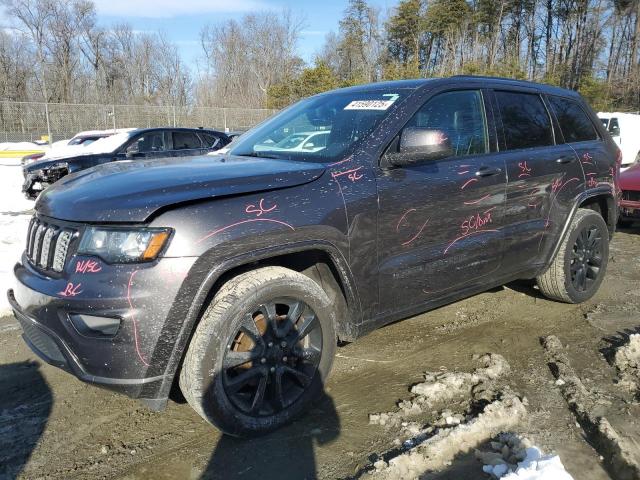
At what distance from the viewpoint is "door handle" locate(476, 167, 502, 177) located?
3.59m

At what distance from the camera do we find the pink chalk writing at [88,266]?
7.80 ft

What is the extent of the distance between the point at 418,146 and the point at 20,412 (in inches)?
109

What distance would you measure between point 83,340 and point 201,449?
0.83 m

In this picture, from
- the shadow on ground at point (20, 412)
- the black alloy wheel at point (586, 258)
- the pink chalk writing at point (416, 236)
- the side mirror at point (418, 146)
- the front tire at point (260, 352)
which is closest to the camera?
the front tire at point (260, 352)

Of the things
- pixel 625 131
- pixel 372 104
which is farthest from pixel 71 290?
pixel 625 131

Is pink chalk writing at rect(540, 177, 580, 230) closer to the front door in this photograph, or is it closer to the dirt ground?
the front door

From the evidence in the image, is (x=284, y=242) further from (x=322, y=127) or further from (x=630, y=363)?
(x=630, y=363)

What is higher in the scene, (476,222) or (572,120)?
(572,120)

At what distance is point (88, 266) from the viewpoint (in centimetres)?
240

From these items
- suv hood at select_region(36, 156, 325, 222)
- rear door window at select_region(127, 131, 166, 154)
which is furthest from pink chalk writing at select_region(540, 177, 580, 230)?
rear door window at select_region(127, 131, 166, 154)

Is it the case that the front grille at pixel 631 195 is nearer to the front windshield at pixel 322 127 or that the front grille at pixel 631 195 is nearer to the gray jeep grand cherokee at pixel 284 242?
the gray jeep grand cherokee at pixel 284 242

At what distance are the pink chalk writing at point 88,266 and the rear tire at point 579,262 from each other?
3.65 meters

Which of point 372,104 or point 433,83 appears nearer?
point 372,104

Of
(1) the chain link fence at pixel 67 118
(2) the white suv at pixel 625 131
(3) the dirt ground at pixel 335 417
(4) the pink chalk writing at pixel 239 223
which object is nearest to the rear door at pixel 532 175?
(3) the dirt ground at pixel 335 417
